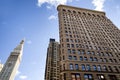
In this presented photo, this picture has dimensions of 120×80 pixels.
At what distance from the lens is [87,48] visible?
53.2m

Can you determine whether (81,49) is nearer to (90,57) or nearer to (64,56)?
(90,57)

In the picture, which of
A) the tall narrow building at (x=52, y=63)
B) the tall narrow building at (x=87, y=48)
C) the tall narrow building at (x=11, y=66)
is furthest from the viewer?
the tall narrow building at (x=11, y=66)

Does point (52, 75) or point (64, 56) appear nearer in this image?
point (64, 56)

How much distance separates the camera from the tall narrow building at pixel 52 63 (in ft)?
339

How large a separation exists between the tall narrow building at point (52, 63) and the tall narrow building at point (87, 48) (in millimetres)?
52535

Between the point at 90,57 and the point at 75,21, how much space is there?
24.6m

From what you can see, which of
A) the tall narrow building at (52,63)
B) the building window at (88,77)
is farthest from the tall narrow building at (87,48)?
the tall narrow building at (52,63)

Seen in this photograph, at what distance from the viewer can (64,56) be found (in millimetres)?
46812

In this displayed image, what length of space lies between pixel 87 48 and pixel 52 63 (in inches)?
2591

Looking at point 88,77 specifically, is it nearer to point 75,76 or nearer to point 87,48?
point 75,76

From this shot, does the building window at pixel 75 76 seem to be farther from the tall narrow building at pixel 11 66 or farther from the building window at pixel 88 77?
the tall narrow building at pixel 11 66

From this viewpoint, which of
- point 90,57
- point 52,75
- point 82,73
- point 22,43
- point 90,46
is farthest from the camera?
point 22,43

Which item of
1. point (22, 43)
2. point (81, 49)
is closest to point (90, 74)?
point (81, 49)

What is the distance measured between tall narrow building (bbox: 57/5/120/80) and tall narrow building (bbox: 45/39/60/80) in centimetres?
5254
